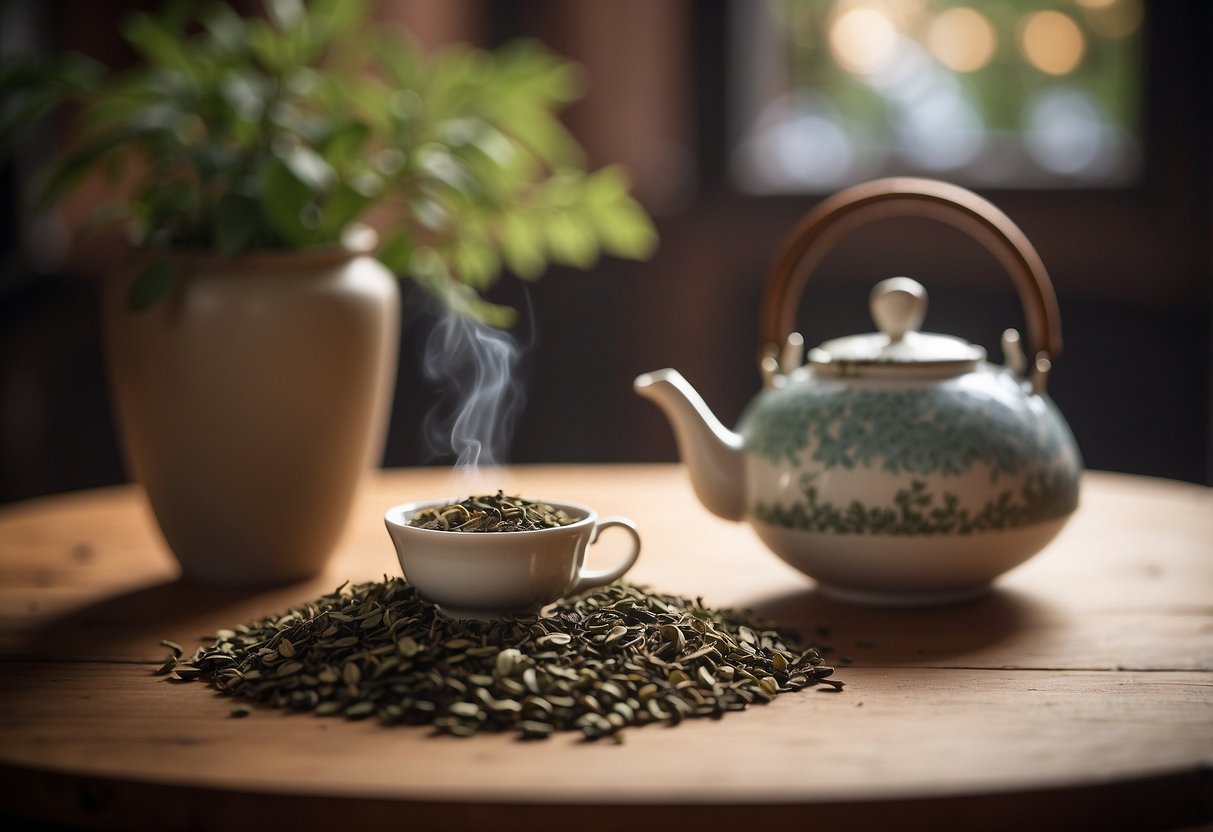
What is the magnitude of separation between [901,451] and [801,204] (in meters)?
2.38

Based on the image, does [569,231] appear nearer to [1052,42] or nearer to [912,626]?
[912,626]

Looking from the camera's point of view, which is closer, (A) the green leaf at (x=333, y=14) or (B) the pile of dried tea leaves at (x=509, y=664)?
(B) the pile of dried tea leaves at (x=509, y=664)

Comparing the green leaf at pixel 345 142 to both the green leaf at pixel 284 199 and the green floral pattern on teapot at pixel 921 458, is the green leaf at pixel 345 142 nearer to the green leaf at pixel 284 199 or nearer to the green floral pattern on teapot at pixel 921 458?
the green leaf at pixel 284 199

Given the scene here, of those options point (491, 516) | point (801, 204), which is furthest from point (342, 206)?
point (801, 204)

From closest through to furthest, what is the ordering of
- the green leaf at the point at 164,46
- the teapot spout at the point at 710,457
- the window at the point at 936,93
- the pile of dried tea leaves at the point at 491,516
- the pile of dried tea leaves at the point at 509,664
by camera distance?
the pile of dried tea leaves at the point at 509,664 → the pile of dried tea leaves at the point at 491,516 → the teapot spout at the point at 710,457 → the green leaf at the point at 164,46 → the window at the point at 936,93

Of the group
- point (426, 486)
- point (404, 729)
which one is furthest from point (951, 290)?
point (404, 729)

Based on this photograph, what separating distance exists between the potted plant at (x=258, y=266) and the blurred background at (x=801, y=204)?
5.14 feet

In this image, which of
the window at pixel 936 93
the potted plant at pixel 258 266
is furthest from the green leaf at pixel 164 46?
the window at pixel 936 93

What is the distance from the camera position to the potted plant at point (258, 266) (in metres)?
1.29

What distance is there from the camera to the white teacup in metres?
1.03

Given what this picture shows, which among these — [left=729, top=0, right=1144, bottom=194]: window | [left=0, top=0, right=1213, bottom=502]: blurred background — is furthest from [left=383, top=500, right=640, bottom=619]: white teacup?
[left=729, top=0, right=1144, bottom=194]: window

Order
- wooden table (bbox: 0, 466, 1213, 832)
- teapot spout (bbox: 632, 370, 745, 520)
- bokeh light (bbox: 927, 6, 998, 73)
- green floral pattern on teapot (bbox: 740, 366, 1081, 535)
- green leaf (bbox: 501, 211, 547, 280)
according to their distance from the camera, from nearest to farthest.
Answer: wooden table (bbox: 0, 466, 1213, 832) < green floral pattern on teapot (bbox: 740, 366, 1081, 535) < teapot spout (bbox: 632, 370, 745, 520) < green leaf (bbox: 501, 211, 547, 280) < bokeh light (bbox: 927, 6, 998, 73)

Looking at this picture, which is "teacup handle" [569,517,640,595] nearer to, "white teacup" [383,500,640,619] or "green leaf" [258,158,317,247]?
"white teacup" [383,500,640,619]

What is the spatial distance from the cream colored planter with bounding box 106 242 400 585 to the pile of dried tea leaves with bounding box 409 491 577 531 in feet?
0.88
